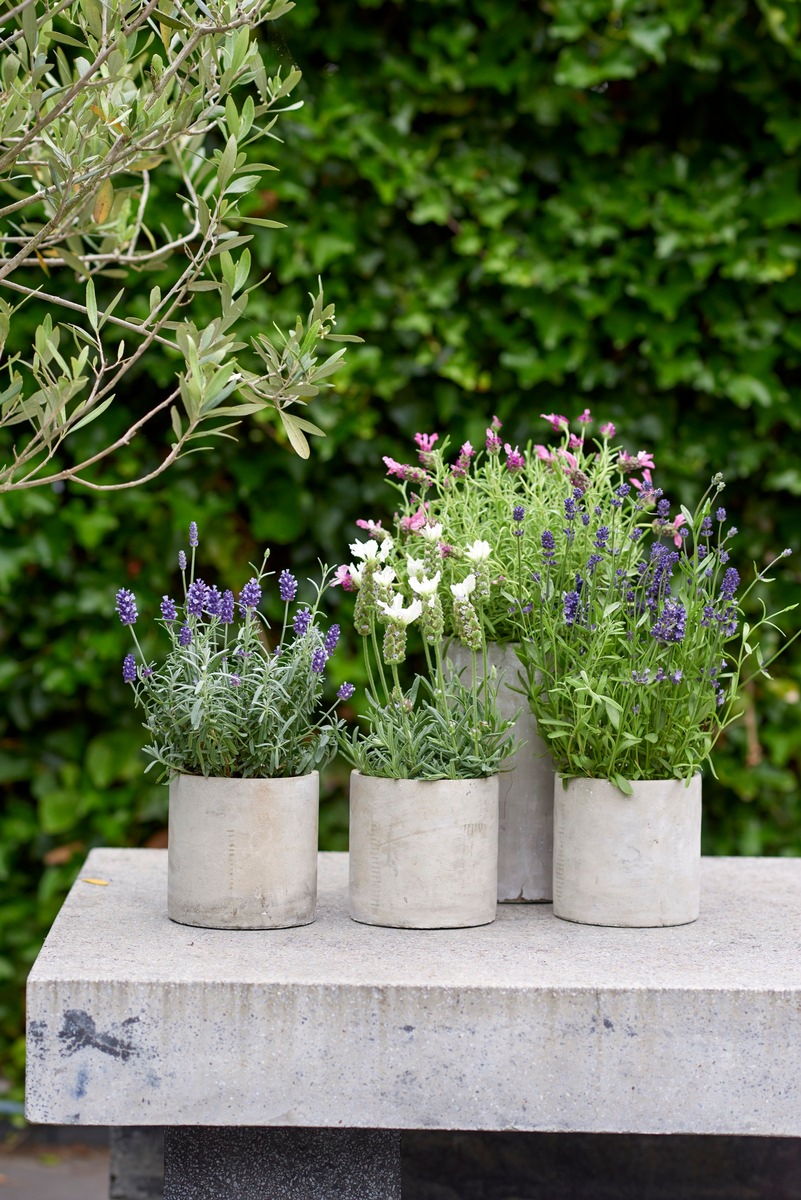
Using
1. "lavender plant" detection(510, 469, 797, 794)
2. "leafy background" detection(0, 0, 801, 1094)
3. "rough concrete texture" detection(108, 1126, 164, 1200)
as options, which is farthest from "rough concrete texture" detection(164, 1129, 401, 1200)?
"leafy background" detection(0, 0, 801, 1094)

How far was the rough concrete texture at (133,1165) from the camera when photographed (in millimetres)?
2133

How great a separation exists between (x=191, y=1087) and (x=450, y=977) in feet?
0.96

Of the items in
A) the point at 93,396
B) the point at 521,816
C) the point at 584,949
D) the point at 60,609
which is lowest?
the point at 584,949

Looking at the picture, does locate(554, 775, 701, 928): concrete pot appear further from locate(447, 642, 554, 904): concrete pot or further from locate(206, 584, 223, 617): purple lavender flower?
locate(206, 584, 223, 617): purple lavender flower

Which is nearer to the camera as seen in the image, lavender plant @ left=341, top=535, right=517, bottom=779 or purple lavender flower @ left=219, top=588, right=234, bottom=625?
lavender plant @ left=341, top=535, right=517, bottom=779

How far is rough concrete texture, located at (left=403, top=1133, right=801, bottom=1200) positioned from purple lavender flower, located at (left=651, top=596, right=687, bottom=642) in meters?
1.03

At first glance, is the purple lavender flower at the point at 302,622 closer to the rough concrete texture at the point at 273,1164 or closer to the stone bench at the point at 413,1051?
the stone bench at the point at 413,1051

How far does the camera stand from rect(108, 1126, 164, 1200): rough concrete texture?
2.13 m

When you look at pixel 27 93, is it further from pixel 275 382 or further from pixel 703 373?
pixel 703 373

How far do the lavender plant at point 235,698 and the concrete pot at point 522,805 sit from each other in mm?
239

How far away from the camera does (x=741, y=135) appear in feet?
9.55

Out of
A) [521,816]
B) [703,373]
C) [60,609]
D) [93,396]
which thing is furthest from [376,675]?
[93,396]

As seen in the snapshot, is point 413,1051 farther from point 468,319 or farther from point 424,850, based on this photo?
point 468,319

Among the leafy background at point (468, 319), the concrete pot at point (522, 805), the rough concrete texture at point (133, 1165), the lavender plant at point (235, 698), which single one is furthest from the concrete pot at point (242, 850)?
the leafy background at point (468, 319)
